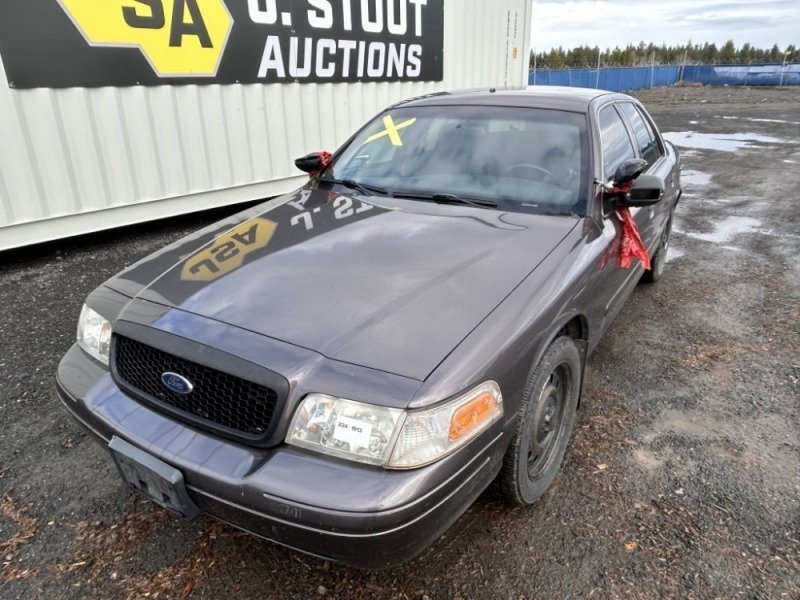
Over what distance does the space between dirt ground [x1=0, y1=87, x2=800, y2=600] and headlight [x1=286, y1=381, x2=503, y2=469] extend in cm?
74

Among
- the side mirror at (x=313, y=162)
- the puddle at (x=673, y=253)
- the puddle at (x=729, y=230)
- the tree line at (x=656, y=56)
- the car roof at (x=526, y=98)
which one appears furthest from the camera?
the tree line at (x=656, y=56)

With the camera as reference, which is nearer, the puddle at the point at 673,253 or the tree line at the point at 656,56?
the puddle at the point at 673,253

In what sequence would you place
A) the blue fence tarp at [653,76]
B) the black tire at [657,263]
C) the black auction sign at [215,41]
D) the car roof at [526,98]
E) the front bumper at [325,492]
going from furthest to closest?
the blue fence tarp at [653,76], the black auction sign at [215,41], the black tire at [657,263], the car roof at [526,98], the front bumper at [325,492]

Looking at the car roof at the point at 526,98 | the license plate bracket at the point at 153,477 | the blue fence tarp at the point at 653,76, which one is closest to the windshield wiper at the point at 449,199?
the car roof at the point at 526,98

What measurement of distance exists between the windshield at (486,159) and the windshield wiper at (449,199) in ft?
0.04

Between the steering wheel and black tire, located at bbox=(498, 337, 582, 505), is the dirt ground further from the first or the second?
the steering wheel

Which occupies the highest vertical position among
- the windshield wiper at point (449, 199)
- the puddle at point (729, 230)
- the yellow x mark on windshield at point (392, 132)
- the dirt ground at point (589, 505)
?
the yellow x mark on windshield at point (392, 132)

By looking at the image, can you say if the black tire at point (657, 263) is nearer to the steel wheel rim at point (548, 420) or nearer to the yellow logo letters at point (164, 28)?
the steel wheel rim at point (548, 420)

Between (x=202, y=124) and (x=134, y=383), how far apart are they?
4.90m

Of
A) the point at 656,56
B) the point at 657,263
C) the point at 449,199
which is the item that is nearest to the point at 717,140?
the point at 657,263

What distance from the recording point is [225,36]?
618 cm

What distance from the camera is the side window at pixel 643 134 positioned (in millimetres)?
3980

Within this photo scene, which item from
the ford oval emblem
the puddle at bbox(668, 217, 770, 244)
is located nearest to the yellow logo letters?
the ford oval emblem

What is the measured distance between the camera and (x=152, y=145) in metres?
5.89
